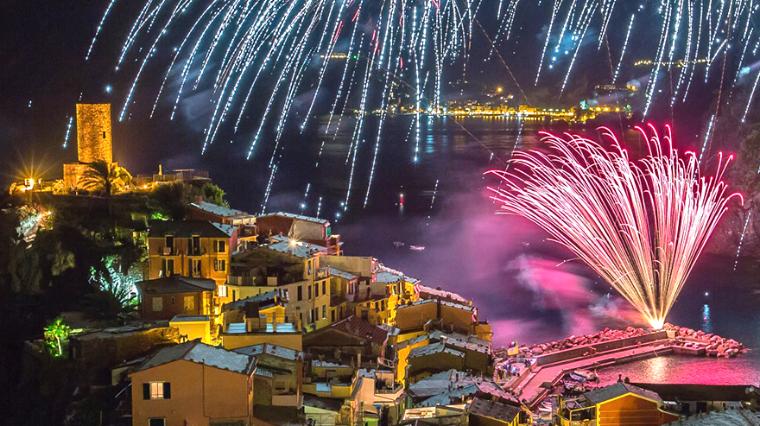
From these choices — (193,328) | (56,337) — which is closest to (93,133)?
(56,337)

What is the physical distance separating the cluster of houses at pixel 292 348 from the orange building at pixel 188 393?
0.04 ft

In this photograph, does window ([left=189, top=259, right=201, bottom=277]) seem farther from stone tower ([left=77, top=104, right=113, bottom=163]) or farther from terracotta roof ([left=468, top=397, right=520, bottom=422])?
terracotta roof ([left=468, top=397, right=520, bottom=422])

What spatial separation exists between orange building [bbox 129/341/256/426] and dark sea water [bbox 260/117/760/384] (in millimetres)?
11416

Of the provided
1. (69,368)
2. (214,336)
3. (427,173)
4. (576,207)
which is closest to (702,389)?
(214,336)

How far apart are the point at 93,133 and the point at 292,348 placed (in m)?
9.87

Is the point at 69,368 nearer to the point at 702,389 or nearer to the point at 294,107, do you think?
the point at 702,389

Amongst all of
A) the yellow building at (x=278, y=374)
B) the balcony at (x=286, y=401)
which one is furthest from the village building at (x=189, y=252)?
the balcony at (x=286, y=401)

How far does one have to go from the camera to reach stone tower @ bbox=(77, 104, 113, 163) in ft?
66.9

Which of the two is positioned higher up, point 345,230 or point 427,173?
point 427,173

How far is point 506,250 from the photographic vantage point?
121ft

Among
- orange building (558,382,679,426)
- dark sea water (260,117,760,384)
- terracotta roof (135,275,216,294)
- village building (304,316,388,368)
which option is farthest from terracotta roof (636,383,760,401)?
terracotta roof (135,275,216,294)

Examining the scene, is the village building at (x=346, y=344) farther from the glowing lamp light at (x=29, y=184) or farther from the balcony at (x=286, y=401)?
the glowing lamp light at (x=29, y=184)

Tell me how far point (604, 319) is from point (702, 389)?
10803mm

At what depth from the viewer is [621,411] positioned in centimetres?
1300
